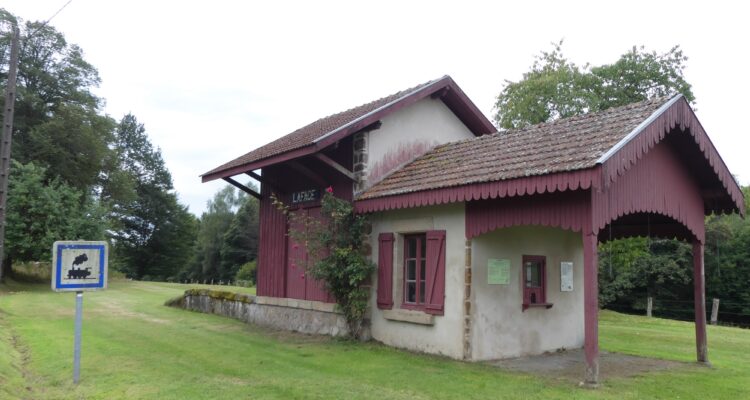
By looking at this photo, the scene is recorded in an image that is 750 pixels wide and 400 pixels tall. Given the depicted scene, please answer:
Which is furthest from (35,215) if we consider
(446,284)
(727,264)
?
(727,264)

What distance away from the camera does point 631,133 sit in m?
7.59

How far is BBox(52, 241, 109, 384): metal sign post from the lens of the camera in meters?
7.02

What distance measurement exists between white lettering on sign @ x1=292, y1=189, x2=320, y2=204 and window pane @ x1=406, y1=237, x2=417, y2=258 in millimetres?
2616

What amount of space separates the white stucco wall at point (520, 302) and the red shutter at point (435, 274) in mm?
670

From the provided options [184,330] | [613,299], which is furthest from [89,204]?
[613,299]

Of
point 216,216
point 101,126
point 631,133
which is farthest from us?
point 216,216

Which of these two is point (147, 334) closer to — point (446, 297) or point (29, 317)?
point (29, 317)

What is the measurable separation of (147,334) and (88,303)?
8706 mm

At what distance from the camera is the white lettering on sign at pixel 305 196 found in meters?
12.6

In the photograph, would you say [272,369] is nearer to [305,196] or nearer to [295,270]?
[295,270]

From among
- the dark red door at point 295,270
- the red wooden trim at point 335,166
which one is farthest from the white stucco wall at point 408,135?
the dark red door at point 295,270

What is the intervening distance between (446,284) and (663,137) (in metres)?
4.09

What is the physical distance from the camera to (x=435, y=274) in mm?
9992

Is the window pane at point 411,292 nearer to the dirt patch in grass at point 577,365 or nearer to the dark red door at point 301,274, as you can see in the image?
the dark red door at point 301,274
